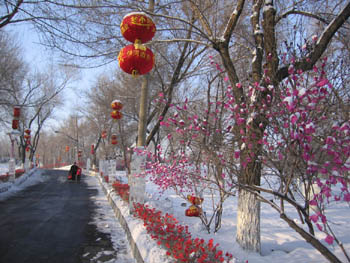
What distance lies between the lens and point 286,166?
2.59m

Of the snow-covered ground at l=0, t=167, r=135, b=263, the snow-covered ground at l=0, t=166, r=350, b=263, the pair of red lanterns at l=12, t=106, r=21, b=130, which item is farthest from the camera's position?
the pair of red lanterns at l=12, t=106, r=21, b=130

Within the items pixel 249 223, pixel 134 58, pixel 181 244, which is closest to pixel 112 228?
pixel 181 244

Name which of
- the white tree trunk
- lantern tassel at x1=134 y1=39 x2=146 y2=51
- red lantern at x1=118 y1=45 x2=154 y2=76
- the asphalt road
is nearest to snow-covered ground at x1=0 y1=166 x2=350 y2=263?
the white tree trunk

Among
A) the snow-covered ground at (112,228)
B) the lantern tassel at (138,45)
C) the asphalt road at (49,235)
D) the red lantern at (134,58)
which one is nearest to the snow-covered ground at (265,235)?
the snow-covered ground at (112,228)

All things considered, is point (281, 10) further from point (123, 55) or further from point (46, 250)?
point (46, 250)

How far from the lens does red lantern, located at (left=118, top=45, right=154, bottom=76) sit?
164 inches

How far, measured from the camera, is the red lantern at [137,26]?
167 inches

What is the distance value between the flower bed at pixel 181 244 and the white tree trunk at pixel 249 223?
0.50m

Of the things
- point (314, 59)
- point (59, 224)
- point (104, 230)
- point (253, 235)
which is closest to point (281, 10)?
point (314, 59)

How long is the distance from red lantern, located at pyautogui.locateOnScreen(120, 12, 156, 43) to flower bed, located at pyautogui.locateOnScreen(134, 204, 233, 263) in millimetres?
3398

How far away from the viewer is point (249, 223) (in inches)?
172

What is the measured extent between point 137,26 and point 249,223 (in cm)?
391

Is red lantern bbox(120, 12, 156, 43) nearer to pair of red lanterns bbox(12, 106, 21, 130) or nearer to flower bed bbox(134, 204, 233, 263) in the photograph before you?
flower bed bbox(134, 204, 233, 263)

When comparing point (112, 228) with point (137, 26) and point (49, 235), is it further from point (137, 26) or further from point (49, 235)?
point (137, 26)
